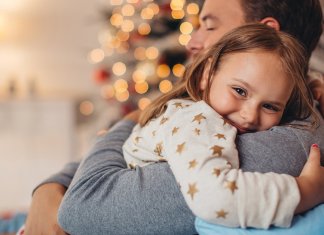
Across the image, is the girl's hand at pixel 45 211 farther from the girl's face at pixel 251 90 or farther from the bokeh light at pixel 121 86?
the bokeh light at pixel 121 86

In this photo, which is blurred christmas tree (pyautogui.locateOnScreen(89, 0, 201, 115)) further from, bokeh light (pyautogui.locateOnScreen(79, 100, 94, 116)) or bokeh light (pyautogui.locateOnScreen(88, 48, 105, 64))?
bokeh light (pyautogui.locateOnScreen(79, 100, 94, 116))

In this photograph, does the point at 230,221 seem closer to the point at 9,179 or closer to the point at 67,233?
the point at 67,233

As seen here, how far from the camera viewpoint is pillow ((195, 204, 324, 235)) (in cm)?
77

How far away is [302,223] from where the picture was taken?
79 cm

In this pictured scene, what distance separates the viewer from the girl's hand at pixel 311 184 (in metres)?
0.79

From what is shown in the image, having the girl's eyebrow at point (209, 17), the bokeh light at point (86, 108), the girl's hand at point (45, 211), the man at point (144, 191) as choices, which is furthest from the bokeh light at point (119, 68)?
the man at point (144, 191)

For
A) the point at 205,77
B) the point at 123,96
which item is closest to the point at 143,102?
the point at 123,96

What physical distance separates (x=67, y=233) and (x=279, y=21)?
2.55 ft

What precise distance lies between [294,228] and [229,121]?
30 cm

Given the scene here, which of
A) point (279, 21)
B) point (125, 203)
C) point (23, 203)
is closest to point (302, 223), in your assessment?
point (125, 203)

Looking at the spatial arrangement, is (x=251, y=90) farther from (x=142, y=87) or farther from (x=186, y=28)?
(x=142, y=87)

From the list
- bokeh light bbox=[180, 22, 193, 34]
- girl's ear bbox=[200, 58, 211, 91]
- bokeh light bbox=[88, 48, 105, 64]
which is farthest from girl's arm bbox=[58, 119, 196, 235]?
bokeh light bbox=[88, 48, 105, 64]

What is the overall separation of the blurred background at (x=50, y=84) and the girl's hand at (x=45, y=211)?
9.92ft

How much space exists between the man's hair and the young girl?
0.22 metres
